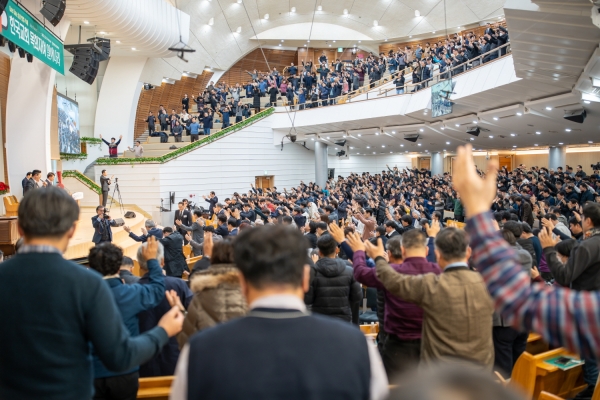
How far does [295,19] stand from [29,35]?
2298cm

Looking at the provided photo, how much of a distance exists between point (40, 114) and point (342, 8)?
21.6m

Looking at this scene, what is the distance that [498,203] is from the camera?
34.7 feet

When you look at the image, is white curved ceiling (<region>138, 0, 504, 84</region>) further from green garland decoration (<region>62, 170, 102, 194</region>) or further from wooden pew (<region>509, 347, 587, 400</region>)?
wooden pew (<region>509, 347, 587, 400</region>)

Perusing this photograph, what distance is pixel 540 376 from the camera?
3.17 metres

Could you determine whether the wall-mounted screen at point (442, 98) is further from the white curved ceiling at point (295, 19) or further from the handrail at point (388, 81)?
the white curved ceiling at point (295, 19)

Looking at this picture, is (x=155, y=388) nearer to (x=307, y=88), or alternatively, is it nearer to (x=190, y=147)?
(x=190, y=147)

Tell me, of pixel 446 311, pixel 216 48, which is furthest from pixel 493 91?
pixel 216 48

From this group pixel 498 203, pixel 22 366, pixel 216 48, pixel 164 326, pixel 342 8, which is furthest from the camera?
pixel 342 8

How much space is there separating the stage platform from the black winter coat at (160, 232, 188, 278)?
1.04m

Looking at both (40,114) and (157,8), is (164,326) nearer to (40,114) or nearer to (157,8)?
(40,114)

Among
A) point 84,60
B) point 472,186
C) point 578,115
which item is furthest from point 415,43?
point 472,186

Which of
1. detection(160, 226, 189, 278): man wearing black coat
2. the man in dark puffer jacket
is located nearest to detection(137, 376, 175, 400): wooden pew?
the man in dark puffer jacket

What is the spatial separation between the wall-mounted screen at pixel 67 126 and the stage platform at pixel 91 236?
2.18m

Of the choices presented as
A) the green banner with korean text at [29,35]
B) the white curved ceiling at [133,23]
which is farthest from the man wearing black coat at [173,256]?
the white curved ceiling at [133,23]
